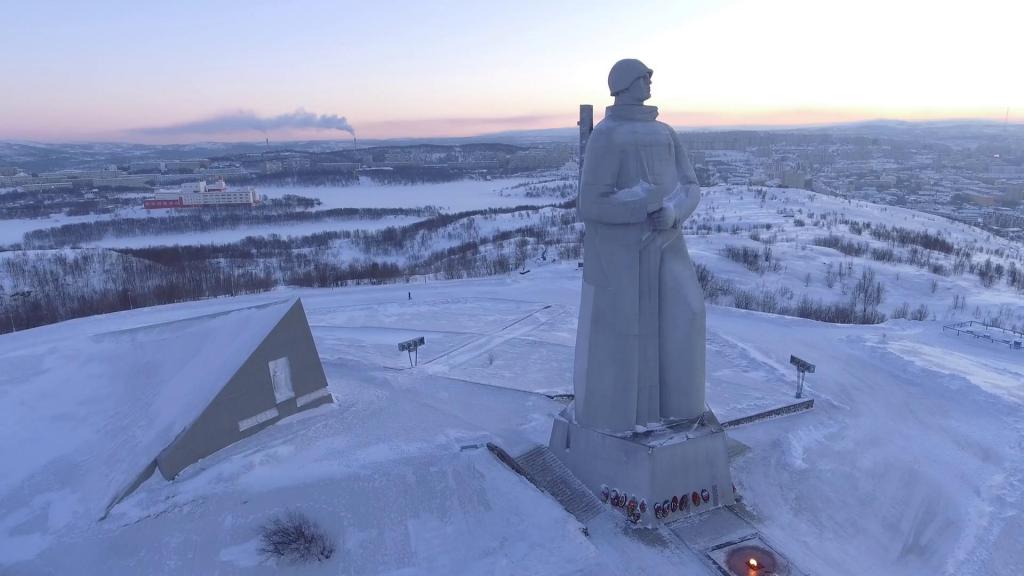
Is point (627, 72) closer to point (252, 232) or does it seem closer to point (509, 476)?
point (509, 476)

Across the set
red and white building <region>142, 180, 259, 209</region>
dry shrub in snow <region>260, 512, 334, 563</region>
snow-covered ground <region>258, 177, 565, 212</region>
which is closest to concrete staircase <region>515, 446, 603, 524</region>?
dry shrub in snow <region>260, 512, 334, 563</region>

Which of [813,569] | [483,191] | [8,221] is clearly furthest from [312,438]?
[483,191]

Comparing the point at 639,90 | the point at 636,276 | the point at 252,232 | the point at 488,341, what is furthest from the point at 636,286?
the point at 252,232

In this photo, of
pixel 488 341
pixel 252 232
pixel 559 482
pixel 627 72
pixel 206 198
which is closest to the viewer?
pixel 627 72

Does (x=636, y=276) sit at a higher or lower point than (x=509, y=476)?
higher

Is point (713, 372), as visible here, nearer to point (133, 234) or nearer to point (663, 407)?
point (663, 407)

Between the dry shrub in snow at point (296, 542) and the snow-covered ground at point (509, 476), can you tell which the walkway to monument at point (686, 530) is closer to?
the snow-covered ground at point (509, 476)
